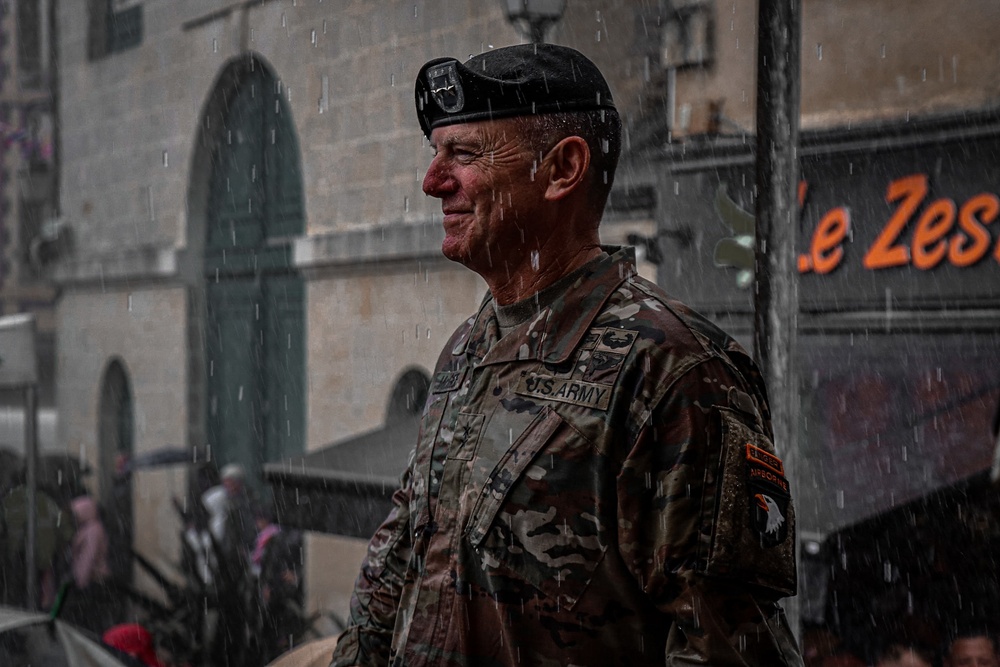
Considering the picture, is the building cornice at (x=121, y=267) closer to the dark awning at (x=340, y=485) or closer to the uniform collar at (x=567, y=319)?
the dark awning at (x=340, y=485)

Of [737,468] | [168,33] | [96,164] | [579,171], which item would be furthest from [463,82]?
[96,164]

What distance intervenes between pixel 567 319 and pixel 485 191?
271 millimetres

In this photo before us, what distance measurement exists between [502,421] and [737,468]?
1.40 feet

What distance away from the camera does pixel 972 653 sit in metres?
4.79

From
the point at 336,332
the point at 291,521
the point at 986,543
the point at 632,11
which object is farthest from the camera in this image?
the point at 336,332

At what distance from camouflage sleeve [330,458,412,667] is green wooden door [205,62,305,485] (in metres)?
8.72

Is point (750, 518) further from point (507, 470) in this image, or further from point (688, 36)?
point (688, 36)

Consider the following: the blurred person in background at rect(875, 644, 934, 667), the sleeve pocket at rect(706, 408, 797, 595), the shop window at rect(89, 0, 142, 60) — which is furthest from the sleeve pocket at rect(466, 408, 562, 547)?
the shop window at rect(89, 0, 142, 60)

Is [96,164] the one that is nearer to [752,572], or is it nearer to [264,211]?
[264,211]

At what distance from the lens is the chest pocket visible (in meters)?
1.74

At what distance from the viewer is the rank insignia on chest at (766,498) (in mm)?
1665

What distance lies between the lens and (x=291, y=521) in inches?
266

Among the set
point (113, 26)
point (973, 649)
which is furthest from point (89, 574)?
point (973, 649)

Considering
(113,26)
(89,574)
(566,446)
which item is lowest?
(89,574)
